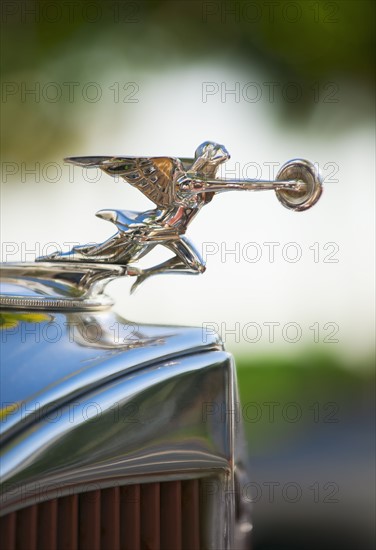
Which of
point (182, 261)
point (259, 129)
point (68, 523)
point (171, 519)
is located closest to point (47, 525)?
point (68, 523)

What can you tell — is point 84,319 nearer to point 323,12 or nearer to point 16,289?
point 16,289

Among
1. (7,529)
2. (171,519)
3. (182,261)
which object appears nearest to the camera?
(7,529)

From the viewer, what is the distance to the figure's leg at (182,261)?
0.91 metres

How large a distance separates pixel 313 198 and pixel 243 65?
10.4ft

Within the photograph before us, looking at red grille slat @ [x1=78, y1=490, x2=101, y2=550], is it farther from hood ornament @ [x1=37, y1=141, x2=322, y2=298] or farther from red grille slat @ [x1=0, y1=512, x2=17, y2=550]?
hood ornament @ [x1=37, y1=141, x2=322, y2=298]

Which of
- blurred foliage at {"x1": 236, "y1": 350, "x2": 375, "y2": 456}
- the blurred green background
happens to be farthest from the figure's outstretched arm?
blurred foliage at {"x1": 236, "y1": 350, "x2": 375, "y2": 456}

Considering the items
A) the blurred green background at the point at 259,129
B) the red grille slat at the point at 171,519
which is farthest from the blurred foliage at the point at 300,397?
the red grille slat at the point at 171,519

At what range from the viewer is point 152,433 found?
2.50ft

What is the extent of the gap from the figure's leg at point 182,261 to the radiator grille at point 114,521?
9.4 inches

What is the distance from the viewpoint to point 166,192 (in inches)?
34.9

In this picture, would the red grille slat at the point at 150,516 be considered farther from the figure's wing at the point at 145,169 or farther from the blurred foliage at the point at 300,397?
the blurred foliage at the point at 300,397

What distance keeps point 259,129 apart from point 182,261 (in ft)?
9.56

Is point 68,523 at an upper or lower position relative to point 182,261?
lower

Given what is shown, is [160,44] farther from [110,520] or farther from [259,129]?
[110,520]
